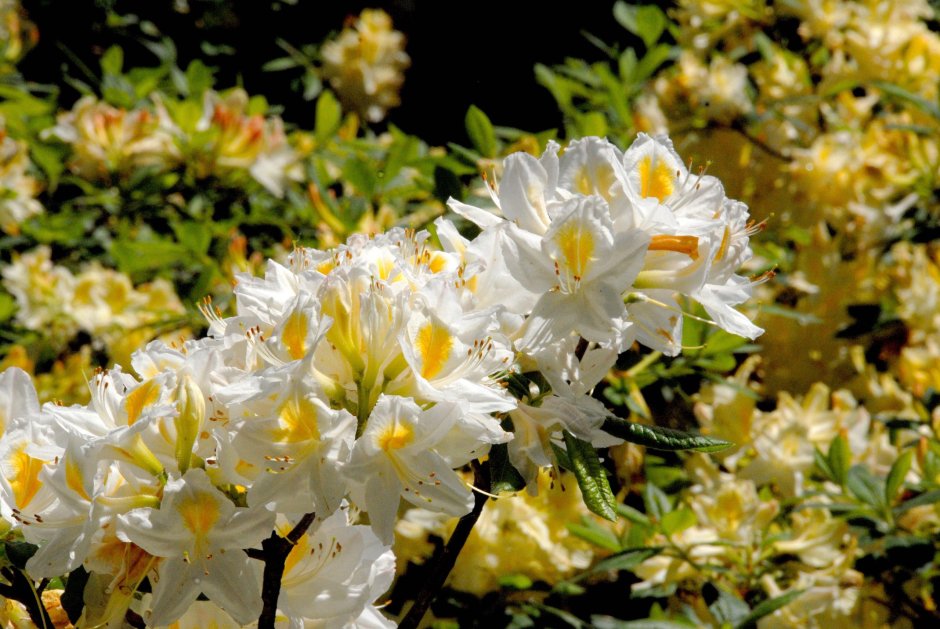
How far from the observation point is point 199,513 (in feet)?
2.19

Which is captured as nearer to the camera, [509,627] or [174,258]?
[509,627]

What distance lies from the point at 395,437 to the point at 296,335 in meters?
0.09

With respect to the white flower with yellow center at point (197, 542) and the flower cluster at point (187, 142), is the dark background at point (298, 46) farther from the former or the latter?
the white flower with yellow center at point (197, 542)

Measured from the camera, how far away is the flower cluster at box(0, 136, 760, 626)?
26.4 inches

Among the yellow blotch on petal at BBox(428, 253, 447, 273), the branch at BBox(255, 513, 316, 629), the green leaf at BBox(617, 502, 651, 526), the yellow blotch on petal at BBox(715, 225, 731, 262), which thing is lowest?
the green leaf at BBox(617, 502, 651, 526)

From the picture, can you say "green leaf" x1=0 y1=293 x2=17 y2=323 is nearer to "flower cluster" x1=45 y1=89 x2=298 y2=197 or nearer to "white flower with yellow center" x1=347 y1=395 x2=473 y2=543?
"flower cluster" x1=45 y1=89 x2=298 y2=197

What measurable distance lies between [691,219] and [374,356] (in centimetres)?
26

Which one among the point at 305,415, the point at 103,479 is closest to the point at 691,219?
the point at 305,415

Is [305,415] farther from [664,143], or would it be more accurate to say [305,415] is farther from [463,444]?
[664,143]

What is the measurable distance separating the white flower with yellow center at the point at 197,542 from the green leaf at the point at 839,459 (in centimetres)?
100

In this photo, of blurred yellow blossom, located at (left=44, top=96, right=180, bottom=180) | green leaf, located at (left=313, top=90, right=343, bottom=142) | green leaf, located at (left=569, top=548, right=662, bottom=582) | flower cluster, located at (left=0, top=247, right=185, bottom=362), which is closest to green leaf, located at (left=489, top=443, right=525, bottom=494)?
green leaf, located at (left=569, top=548, right=662, bottom=582)

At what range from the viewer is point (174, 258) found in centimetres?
201

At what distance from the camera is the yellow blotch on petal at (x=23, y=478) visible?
747 mm

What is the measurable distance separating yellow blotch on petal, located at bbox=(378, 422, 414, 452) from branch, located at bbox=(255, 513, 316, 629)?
93mm
